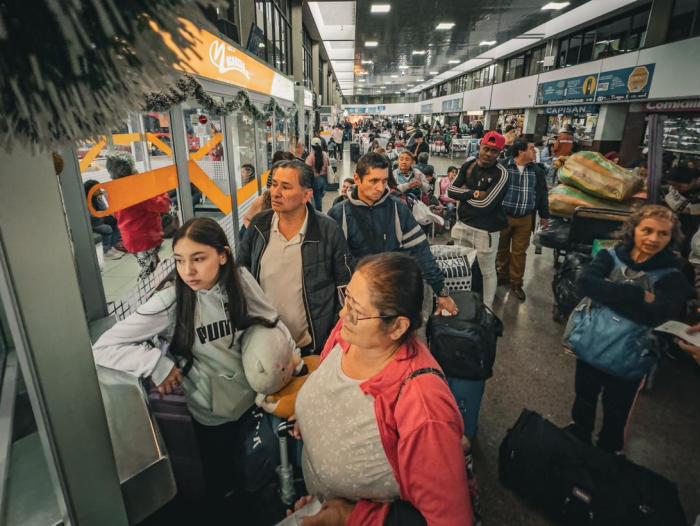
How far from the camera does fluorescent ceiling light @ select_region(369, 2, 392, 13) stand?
10.4 m

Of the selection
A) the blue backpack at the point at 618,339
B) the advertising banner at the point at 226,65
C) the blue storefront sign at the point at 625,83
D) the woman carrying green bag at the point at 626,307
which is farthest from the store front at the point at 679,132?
the advertising banner at the point at 226,65

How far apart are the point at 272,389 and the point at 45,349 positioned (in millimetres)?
1083

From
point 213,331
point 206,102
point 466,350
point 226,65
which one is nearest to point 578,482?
point 466,350

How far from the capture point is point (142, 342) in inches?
65.4

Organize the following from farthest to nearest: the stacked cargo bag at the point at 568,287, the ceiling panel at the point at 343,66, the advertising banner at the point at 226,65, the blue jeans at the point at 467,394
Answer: the ceiling panel at the point at 343,66 → the stacked cargo bag at the point at 568,287 → the blue jeans at the point at 467,394 → the advertising banner at the point at 226,65

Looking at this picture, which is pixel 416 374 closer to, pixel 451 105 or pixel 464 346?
pixel 464 346

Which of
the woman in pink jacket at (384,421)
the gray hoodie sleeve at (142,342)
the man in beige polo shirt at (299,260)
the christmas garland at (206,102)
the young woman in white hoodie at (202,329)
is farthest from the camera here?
the christmas garland at (206,102)

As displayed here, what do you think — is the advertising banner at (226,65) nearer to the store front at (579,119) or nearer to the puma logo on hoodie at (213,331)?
the puma logo on hoodie at (213,331)

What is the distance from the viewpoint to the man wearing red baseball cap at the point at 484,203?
13.3ft

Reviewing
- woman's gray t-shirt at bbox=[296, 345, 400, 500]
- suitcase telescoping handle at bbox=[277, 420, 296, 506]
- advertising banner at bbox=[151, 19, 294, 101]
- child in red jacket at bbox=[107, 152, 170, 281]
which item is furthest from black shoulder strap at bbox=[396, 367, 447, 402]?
child in red jacket at bbox=[107, 152, 170, 281]

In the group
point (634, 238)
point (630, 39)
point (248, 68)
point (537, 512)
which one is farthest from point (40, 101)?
point (630, 39)

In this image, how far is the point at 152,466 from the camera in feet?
3.79

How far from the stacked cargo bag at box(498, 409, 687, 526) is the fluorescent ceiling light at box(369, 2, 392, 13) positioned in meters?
11.1

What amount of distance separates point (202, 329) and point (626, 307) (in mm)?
2187
